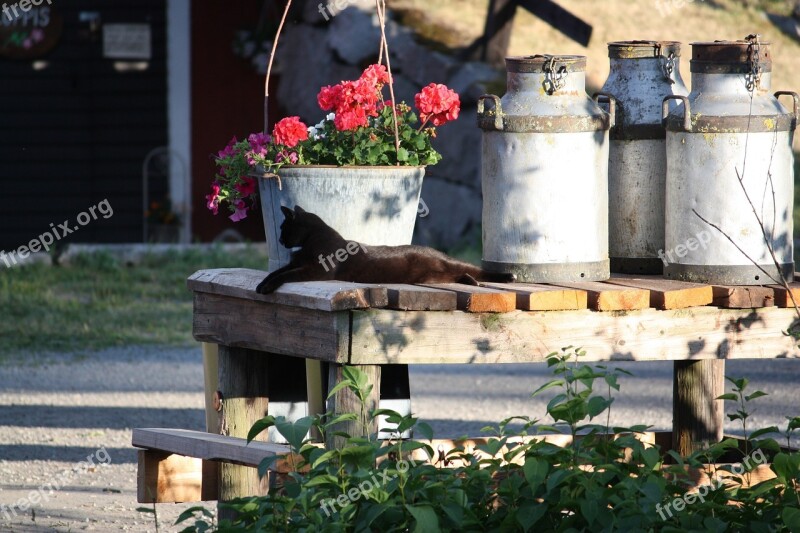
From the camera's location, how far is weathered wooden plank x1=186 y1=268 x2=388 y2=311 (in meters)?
2.70

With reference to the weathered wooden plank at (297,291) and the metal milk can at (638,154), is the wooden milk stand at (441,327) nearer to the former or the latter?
the weathered wooden plank at (297,291)

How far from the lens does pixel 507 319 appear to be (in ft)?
9.18

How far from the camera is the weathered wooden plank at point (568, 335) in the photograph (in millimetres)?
2746

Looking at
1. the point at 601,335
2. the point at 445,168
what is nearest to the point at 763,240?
the point at 601,335

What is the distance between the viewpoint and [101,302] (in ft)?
28.4

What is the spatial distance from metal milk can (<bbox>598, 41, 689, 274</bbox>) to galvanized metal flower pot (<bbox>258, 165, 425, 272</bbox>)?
56 centimetres

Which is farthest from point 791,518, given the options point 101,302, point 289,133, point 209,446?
point 101,302

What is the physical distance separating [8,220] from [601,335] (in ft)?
32.1

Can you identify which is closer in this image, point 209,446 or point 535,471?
point 535,471

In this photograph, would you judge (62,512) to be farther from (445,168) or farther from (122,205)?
(122,205)

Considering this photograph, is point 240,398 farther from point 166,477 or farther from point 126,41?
point 126,41

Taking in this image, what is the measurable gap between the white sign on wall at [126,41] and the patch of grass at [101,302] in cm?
257

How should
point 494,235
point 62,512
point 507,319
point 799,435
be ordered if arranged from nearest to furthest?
point 507,319
point 494,235
point 62,512
point 799,435

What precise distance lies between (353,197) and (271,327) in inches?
15.9
